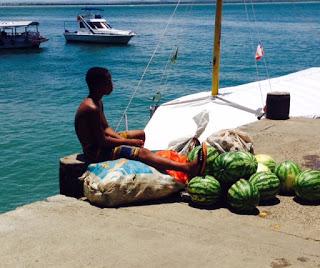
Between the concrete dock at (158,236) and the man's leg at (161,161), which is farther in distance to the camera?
the man's leg at (161,161)

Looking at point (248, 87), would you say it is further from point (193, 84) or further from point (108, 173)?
point (193, 84)

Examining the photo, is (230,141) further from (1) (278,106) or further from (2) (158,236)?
(1) (278,106)

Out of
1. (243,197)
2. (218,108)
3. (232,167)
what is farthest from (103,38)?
(243,197)

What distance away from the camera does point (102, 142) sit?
649cm

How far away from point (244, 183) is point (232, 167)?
30cm

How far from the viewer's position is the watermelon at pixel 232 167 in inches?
249

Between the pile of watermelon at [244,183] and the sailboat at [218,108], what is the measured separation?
172 inches

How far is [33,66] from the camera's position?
143ft

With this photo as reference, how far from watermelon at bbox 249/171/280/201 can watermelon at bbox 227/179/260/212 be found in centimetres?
15

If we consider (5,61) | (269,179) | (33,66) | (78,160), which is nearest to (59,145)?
(78,160)

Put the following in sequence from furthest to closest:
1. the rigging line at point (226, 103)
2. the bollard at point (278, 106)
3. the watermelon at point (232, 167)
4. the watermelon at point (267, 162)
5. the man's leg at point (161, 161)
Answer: the rigging line at point (226, 103) → the bollard at point (278, 106) → the watermelon at point (267, 162) → the man's leg at point (161, 161) → the watermelon at point (232, 167)

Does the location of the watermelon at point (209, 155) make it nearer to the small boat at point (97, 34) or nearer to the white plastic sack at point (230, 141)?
the white plastic sack at point (230, 141)

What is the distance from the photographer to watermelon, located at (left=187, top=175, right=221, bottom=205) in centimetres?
608

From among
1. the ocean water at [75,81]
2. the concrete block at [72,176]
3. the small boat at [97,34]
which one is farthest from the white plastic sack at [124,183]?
the small boat at [97,34]
